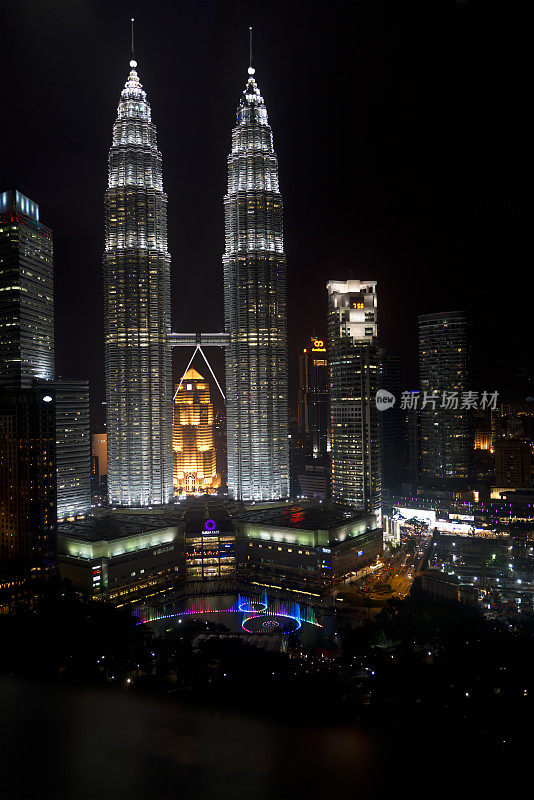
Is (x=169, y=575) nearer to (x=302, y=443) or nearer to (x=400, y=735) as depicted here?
(x=400, y=735)

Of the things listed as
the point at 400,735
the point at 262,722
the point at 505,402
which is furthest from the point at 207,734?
the point at 505,402

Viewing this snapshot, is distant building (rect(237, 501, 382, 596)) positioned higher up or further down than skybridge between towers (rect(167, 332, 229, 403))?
further down

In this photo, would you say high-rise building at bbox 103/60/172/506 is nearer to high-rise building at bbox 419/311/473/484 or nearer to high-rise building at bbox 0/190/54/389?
high-rise building at bbox 0/190/54/389

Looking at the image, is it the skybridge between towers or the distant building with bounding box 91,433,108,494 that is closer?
the skybridge between towers

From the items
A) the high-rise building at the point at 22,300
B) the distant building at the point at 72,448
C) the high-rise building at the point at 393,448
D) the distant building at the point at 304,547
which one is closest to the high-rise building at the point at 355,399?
the distant building at the point at 304,547

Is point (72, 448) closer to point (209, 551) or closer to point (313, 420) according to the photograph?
point (209, 551)

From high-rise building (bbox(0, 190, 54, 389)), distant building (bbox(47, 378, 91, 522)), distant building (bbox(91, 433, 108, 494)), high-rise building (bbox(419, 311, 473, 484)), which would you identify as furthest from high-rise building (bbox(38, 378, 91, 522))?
high-rise building (bbox(419, 311, 473, 484))

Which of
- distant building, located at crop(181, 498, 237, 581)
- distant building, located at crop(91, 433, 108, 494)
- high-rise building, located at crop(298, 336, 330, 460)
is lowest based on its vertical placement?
distant building, located at crop(181, 498, 237, 581)
